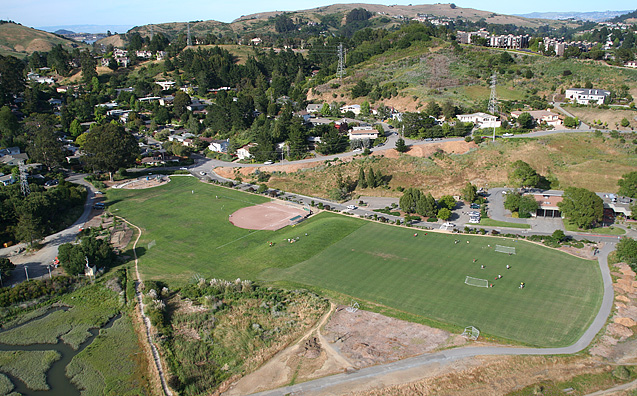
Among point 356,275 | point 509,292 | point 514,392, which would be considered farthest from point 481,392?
point 356,275

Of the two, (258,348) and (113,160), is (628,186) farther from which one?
(113,160)

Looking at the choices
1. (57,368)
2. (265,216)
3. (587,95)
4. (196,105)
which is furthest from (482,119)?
(57,368)

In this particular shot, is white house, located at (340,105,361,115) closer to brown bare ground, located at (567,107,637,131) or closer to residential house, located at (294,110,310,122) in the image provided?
residential house, located at (294,110,310,122)

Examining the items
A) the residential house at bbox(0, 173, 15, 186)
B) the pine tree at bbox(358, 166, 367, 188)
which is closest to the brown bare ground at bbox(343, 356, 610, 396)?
the pine tree at bbox(358, 166, 367, 188)

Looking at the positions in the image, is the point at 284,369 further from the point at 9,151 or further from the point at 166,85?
the point at 166,85

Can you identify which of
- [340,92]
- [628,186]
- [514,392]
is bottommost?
[514,392]
